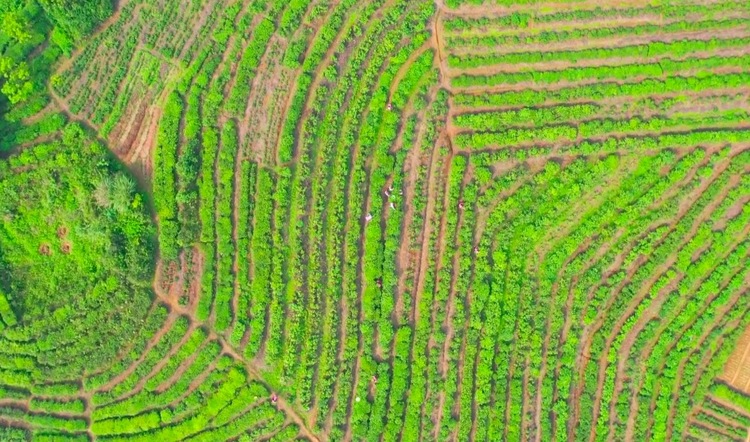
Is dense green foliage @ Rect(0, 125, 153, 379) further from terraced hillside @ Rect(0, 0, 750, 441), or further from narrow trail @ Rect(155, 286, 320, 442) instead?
narrow trail @ Rect(155, 286, 320, 442)

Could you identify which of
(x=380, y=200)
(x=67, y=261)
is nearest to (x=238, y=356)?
(x=67, y=261)

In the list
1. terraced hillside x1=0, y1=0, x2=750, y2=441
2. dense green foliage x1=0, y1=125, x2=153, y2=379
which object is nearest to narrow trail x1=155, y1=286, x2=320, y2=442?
terraced hillside x1=0, y1=0, x2=750, y2=441

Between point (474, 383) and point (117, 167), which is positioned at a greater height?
point (117, 167)

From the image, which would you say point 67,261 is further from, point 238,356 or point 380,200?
point 380,200

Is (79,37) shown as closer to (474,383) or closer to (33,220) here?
(33,220)

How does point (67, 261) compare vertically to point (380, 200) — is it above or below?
below

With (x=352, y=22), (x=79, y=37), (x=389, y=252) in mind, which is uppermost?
(x=352, y=22)

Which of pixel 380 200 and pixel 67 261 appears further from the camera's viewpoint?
pixel 380 200

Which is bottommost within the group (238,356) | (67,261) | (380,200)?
(238,356)

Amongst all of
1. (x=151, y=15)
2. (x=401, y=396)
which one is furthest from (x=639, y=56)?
(x=151, y=15)
